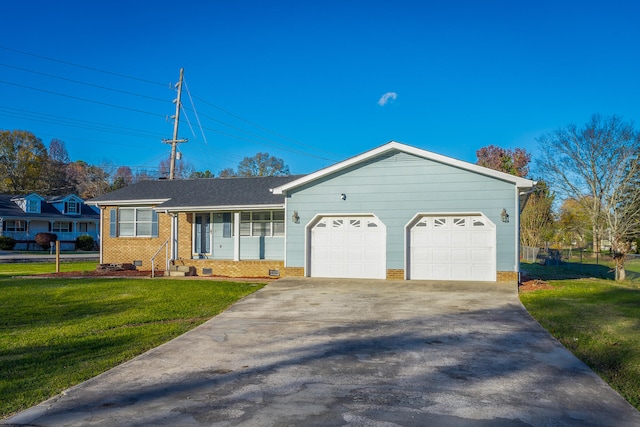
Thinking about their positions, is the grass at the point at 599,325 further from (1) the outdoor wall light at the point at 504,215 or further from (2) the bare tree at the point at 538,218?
(2) the bare tree at the point at 538,218

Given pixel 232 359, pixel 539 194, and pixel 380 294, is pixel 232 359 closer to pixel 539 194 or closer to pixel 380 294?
pixel 380 294

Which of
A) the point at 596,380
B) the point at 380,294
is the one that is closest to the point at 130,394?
the point at 596,380

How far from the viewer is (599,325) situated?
938cm

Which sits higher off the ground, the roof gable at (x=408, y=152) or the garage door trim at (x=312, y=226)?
the roof gable at (x=408, y=152)

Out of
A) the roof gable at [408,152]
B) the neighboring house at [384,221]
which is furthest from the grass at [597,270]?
the roof gable at [408,152]

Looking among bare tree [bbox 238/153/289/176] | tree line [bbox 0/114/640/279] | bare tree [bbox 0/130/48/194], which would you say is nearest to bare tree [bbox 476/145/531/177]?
Answer: tree line [bbox 0/114/640/279]

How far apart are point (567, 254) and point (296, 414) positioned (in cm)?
3225

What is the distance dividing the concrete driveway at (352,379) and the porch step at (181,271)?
899 cm

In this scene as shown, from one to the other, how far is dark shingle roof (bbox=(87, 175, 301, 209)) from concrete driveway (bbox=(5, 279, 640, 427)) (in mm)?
9188

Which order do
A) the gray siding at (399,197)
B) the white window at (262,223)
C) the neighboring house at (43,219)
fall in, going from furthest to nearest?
the neighboring house at (43,219), the white window at (262,223), the gray siding at (399,197)

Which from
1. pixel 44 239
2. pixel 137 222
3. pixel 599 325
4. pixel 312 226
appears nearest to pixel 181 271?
pixel 137 222

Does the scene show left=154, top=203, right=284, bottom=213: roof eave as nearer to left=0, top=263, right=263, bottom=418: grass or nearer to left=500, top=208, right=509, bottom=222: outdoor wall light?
left=0, top=263, right=263, bottom=418: grass

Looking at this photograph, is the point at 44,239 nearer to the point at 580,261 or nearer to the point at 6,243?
the point at 6,243

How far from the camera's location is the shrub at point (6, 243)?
40.8 metres
